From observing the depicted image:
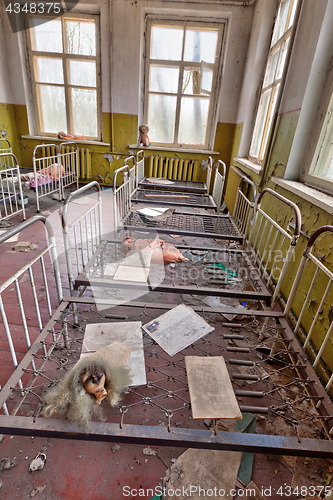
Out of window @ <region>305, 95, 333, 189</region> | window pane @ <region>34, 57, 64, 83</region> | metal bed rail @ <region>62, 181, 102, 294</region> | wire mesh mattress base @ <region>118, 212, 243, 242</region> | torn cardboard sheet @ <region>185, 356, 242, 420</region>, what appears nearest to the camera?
torn cardboard sheet @ <region>185, 356, 242, 420</region>

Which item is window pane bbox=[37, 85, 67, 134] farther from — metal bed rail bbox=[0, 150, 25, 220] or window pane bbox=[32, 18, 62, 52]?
metal bed rail bbox=[0, 150, 25, 220]

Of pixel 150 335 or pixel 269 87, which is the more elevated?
pixel 269 87

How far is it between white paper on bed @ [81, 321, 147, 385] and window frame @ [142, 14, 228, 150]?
5171 mm

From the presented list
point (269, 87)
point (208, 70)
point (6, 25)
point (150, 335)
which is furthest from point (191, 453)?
point (6, 25)

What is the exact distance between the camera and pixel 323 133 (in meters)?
2.24

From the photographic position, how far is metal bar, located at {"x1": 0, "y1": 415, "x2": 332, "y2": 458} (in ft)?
3.20

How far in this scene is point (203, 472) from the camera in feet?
3.91

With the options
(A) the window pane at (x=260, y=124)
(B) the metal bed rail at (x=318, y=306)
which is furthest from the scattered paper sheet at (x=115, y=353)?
(A) the window pane at (x=260, y=124)

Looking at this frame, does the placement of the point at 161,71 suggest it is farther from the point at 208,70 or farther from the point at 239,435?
the point at 239,435

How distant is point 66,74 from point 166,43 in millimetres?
2200

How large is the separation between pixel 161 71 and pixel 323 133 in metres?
4.43
